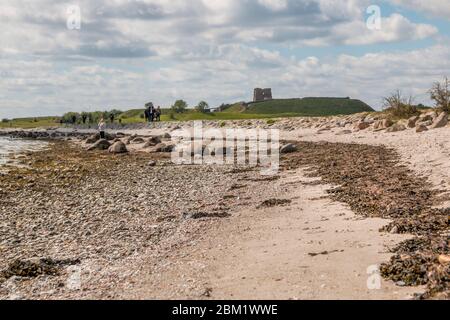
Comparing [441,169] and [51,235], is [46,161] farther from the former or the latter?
[441,169]

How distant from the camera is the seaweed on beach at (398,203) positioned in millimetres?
9039

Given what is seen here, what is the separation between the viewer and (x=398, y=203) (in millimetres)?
15375

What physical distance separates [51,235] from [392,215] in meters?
9.63

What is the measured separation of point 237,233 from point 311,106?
512ft

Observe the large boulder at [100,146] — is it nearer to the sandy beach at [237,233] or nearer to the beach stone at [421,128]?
the sandy beach at [237,233]

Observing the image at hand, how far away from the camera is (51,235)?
1559cm

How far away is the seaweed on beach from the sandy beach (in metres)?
0.04

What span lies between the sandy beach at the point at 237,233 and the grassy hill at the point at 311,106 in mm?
125208

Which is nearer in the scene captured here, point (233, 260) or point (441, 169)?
point (233, 260)

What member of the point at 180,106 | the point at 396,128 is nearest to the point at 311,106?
the point at 180,106

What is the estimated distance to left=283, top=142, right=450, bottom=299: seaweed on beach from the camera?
9.04 metres

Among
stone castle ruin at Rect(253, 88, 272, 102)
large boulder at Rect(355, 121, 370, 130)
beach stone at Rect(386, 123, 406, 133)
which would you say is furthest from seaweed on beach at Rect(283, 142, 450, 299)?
stone castle ruin at Rect(253, 88, 272, 102)
